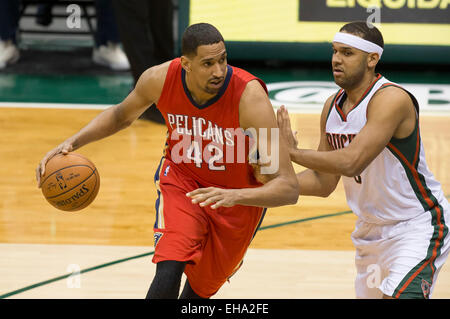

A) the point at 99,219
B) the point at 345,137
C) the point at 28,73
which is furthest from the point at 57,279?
the point at 28,73

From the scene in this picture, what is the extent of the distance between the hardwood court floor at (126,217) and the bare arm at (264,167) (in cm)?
138

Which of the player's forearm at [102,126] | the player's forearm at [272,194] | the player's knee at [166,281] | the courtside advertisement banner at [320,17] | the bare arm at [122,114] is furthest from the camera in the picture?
the courtside advertisement banner at [320,17]

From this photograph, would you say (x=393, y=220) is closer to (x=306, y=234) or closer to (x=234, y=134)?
(x=234, y=134)

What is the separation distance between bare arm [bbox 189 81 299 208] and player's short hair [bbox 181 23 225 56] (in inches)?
12.1

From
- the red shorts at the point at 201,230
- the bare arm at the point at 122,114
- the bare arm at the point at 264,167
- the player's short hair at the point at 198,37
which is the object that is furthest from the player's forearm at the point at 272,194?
the bare arm at the point at 122,114

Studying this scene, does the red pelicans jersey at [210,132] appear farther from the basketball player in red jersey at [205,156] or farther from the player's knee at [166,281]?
the player's knee at [166,281]

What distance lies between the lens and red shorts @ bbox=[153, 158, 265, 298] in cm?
393

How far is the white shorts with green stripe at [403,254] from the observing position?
369cm

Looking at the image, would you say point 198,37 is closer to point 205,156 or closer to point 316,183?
point 205,156

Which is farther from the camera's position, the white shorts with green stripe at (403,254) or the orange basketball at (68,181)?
the orange basketball at (68,181)

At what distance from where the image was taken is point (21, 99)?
10.2 meters

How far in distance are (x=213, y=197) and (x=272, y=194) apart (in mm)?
332

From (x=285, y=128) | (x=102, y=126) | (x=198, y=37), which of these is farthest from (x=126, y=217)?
(x=198, y=37)

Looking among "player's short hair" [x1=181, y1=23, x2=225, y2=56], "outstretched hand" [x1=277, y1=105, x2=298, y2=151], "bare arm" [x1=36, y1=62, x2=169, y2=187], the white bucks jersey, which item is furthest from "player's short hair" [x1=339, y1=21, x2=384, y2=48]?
"bare arm" [x1=36, y1=62, x2=169, y2=187]
